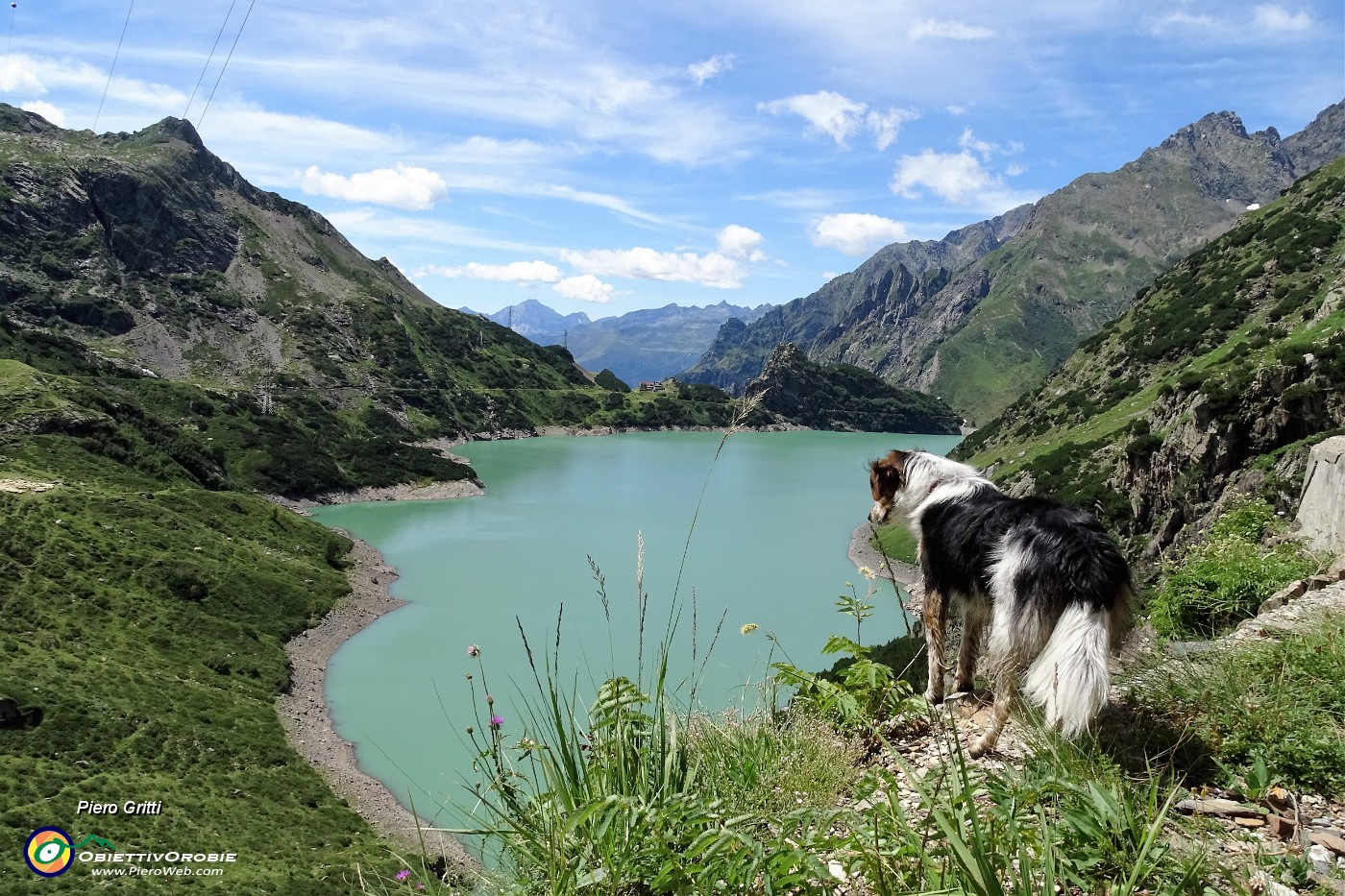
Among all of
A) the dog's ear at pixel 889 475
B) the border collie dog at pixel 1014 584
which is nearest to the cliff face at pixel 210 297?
the dog's ear at pixel 889 475

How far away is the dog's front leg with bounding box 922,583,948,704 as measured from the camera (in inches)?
199

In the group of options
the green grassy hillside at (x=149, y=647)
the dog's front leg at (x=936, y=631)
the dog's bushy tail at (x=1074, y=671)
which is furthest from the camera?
the green grassy hillside at (x=149, y=647)

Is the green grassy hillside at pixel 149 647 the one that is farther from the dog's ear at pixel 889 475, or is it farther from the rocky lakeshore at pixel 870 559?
the rocky lakeshore at pixel 870 559

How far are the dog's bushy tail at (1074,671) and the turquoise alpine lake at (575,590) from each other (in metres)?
1.40

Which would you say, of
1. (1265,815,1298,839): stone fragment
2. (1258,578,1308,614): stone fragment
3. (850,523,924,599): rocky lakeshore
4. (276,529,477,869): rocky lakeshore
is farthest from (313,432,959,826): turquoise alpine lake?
(1258,578,1308,614): stone fragment

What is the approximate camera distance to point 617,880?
2246 mm

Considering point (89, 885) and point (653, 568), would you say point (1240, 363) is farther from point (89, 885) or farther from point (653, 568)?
point (89, 885)

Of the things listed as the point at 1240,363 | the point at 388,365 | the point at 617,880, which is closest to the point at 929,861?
the point at 617,880

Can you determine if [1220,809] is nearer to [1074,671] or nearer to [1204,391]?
[1074,671]

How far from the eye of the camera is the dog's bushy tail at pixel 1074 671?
336 cm

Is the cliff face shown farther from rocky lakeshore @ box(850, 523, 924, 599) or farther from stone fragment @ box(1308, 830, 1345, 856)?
stone fragment @ box(1308, 830, 1345, 856)

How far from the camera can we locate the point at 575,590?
5422 cm

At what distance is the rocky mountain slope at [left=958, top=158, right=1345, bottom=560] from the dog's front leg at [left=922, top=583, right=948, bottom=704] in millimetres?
1394

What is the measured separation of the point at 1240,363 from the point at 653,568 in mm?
38403
